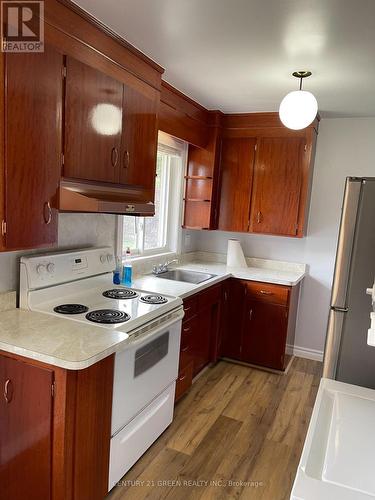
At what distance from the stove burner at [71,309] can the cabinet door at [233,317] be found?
1641 mm

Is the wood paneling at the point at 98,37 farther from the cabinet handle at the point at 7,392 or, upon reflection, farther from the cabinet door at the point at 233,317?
the cabinet door at the point at 233,317

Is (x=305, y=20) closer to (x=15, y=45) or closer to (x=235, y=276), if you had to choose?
(x=15, y=45)

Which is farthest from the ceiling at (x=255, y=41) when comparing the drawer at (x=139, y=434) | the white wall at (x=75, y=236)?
the drawer at (x=139, y=434)

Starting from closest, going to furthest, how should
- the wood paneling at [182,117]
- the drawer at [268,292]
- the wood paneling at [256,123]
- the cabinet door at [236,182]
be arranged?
the wood paneling at [182,117]
the drawer at [268,292]
the wood paneling at [256,123]
the cabinet door at [236,182]

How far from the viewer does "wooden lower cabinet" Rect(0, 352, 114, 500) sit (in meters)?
1.48

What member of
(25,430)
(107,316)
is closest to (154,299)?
(107,316)

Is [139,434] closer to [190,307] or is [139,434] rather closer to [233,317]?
[190,307]

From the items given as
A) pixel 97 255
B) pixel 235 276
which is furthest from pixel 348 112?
pixel 97 255

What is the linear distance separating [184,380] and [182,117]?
2076mm

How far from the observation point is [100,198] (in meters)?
1.98

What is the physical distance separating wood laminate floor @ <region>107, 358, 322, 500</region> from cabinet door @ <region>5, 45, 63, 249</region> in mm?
1412

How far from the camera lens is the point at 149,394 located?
2.07 m

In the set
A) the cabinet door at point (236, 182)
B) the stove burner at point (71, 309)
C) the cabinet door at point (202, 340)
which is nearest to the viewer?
the stove burner at point (71, 309)

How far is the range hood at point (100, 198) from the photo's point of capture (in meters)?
1.80
